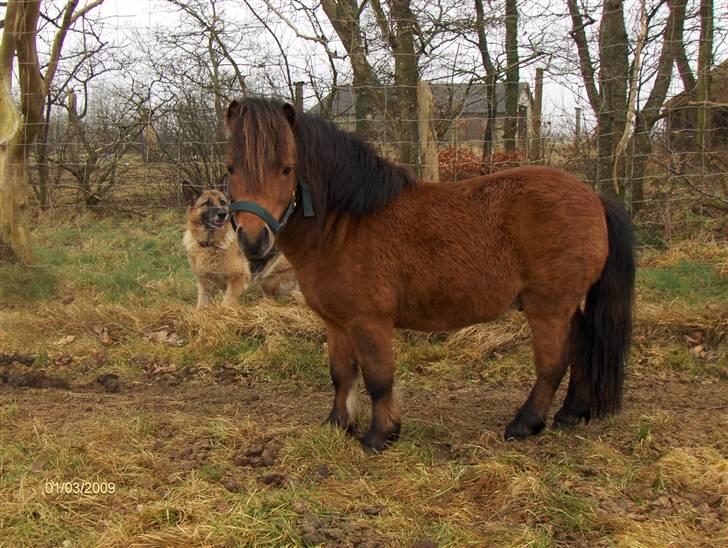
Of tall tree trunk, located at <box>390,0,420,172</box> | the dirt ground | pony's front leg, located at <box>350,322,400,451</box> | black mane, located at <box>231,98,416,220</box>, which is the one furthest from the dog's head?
pony's front leg, located at <box>350,322,400,451</box>

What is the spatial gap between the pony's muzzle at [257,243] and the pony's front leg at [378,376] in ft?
2.71

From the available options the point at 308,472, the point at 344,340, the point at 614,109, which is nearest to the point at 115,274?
the point at 344,340

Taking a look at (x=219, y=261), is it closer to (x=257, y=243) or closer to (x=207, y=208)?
(x=207, y=208)

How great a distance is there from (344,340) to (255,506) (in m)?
1.41

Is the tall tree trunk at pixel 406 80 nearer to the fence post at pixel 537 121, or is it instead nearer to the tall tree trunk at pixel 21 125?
the fence post at pixel 537 121

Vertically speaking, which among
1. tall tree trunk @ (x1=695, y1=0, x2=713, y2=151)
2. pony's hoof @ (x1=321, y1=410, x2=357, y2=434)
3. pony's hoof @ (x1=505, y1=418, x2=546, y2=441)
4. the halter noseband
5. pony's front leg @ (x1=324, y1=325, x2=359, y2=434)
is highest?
tall tree trunk @ (x1=695, y1=0, x2=713, y2=151)

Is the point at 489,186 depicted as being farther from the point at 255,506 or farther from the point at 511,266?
the point at 255,506

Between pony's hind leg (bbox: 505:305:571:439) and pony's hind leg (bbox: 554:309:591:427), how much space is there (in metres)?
0.19

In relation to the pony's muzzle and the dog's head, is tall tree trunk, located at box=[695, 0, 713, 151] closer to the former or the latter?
the dog's head

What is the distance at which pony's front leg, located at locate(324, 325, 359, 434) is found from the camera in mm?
4188

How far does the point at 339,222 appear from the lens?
3.93m

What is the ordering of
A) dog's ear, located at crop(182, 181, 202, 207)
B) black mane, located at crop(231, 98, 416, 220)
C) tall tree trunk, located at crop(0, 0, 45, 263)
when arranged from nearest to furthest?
black mane, located at crop(231, 98, 416, 220) → tall tree trunk, located at crop(0, 0, 45, 263) → dog's ear, located at crop(182, 181, 202, 207)

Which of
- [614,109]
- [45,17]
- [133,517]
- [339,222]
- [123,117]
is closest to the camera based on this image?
[133,517]

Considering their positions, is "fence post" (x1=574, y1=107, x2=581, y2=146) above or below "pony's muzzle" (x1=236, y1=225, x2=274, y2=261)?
above
